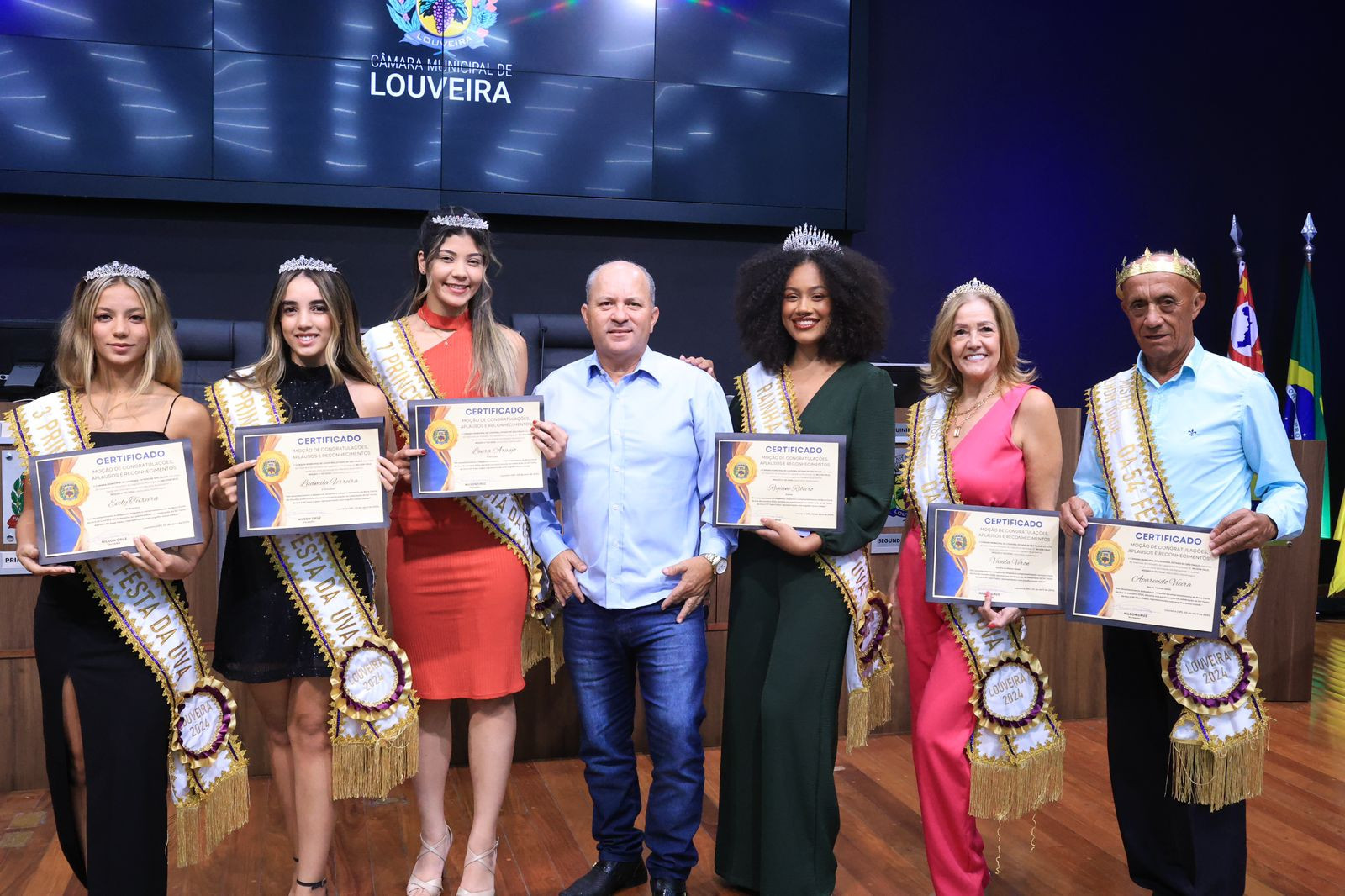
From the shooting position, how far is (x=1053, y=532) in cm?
214

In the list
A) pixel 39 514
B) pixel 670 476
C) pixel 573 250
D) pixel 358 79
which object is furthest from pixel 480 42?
pixel 39 514

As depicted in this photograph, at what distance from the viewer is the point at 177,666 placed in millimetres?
1975

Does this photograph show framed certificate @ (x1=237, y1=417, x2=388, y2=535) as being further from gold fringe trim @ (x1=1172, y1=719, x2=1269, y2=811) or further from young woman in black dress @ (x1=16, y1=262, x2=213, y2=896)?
gold fringe trim @ (x1=1172, y1=719, x2=1269, y2=811)

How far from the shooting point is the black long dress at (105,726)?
1907mm

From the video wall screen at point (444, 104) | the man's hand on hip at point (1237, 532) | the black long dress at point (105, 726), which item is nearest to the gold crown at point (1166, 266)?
the man's hand on hip at point (1237, 532)

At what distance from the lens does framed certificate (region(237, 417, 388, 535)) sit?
6.73 ft

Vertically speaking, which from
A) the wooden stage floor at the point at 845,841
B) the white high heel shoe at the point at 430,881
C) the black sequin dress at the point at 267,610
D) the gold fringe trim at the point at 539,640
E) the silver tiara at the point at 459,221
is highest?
the silver tiara at the point at 459,221

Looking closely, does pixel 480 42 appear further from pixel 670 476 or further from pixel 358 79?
pixel 670 476

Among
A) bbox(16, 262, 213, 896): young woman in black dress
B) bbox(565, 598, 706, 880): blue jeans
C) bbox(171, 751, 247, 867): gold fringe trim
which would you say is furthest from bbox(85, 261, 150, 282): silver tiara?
bbox(565, 598, 706, 880): blue jeans

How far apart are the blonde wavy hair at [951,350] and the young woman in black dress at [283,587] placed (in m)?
1.20

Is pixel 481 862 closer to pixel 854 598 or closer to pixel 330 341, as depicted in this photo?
pixel 854 598

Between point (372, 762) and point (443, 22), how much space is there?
3.75 m

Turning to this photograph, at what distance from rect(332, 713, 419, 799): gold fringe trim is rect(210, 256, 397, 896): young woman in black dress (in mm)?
42

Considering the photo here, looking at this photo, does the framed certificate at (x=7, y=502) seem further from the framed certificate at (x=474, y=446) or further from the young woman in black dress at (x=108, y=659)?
the framed certificate at (x=474, y=446)
